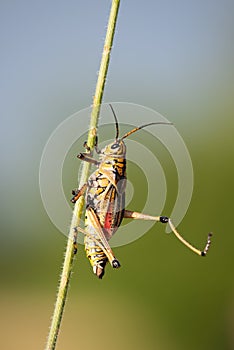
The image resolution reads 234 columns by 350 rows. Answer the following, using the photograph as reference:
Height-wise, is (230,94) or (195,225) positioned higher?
(230,94)

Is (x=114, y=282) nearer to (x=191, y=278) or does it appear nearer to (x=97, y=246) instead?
(x=191, y=278)

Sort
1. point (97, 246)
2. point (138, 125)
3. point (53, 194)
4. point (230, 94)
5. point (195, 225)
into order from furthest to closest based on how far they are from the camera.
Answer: point (230, 94) → point (195, 225) → point (138, 125) → point (97, 246) → point (53, 194)

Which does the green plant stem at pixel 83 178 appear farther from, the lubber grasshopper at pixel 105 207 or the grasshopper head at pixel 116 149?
the grasshopper head at pixel 116 149

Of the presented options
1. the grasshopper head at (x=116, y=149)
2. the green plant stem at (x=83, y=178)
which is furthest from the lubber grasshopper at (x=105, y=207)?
the green plant stem at (x=83, y=178)

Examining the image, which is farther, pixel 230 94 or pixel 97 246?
pixel 230 94

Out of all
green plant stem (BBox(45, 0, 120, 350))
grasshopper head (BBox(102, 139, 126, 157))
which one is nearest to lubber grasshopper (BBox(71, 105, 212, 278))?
grasshopper head (BBox(102, 139, 126, 157))

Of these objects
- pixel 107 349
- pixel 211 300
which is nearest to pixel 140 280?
pixel 211 300

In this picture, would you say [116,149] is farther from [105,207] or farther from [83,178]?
[83,178]

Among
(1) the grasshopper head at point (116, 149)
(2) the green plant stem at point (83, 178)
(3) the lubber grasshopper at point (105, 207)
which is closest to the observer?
(2) the green plant stem at point (83, 178)
